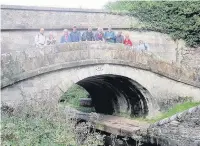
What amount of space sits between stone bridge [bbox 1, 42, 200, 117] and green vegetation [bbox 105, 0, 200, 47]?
12.7 ft

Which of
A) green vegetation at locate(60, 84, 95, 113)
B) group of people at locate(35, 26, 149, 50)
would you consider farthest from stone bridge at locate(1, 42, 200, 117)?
green vegetation at locate(60, 84, 95, 113)

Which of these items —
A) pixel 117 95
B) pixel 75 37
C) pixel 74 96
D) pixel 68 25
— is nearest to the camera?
pixel 75 37

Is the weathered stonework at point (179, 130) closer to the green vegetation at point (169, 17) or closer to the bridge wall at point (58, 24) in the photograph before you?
the bridge wall at point (58, 24)

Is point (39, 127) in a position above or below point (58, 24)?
below

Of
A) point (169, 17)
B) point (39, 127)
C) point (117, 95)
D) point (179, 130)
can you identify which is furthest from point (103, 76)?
point (169, 17)

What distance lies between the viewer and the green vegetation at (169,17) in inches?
649

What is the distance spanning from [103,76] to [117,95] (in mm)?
2335

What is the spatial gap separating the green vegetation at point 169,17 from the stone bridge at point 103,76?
388cm

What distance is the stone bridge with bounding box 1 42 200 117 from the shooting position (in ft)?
29.8

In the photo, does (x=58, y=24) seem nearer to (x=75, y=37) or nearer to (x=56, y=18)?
(x=56, y=18)

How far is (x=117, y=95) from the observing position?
14156mm

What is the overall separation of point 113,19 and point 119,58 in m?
4.74

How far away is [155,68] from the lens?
12.2 meters

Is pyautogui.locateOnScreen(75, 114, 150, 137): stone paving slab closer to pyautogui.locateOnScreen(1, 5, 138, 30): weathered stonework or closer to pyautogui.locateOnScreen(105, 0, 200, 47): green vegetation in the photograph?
pyautogui.locateOnScreen(1, 5, 138, 30): weathered stonework
